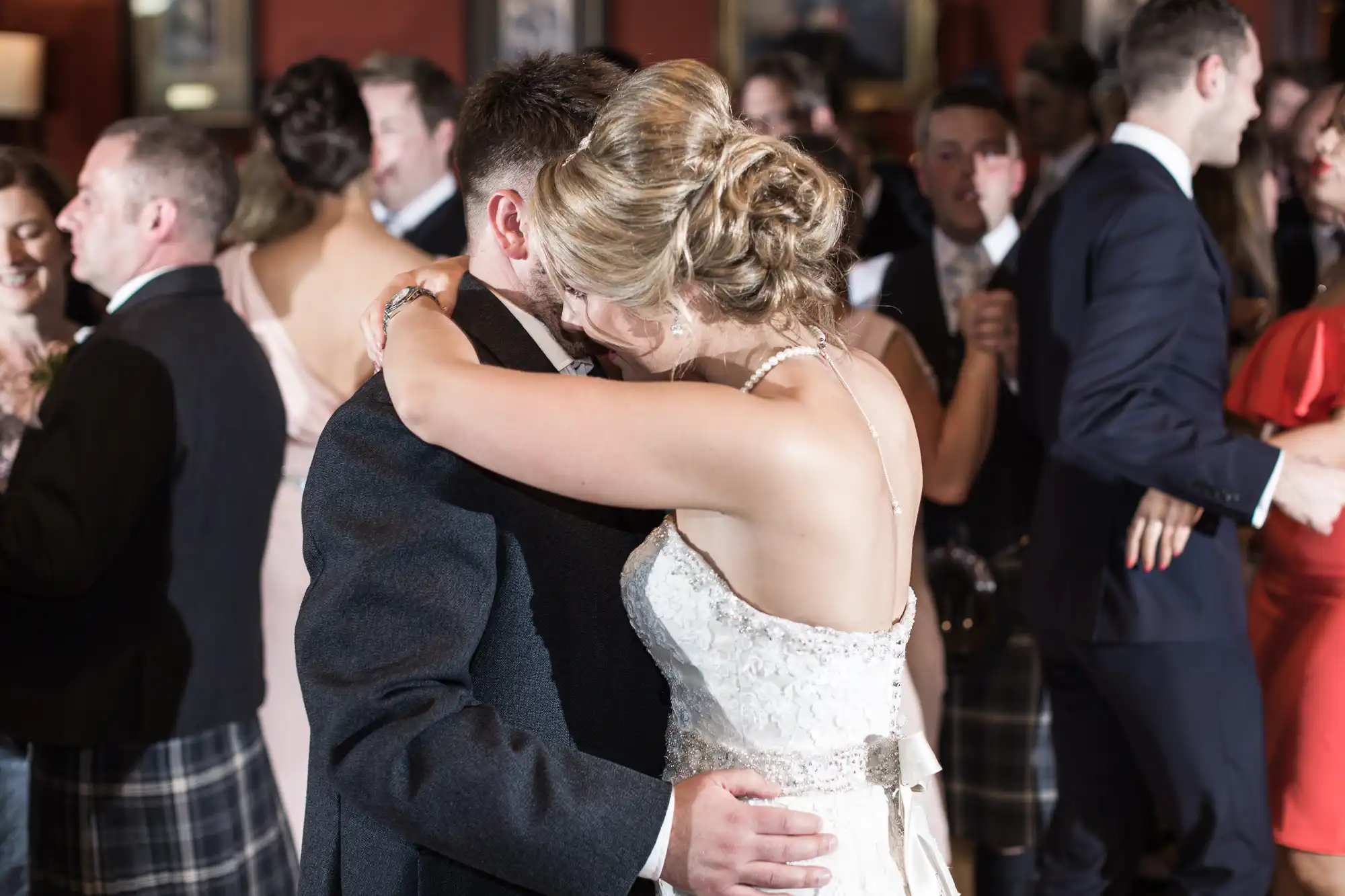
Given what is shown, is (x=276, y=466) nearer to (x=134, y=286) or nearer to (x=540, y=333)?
(x=134, y=286)

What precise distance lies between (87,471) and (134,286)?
397 mm

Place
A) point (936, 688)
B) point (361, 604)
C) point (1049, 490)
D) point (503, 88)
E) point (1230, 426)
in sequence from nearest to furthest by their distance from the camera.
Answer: point (361, 604), point (503, 88), point (1049, 490), point (936, 688), point (1230, 426)

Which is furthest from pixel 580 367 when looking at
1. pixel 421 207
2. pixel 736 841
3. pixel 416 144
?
pixel 421 207

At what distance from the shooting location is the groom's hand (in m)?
1.35

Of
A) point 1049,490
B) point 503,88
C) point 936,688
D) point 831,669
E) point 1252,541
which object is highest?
point 503,88

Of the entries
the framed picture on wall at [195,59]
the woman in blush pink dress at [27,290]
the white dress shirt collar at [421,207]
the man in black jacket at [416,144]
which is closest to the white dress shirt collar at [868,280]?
the man in black jacket at [416,144]

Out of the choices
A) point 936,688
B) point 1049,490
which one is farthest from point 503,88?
point 936,688

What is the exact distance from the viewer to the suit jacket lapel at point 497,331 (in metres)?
1.52

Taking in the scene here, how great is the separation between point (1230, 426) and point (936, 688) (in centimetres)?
85

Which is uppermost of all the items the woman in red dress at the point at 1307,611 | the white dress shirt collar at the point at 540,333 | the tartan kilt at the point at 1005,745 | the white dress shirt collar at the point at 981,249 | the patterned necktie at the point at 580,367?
the white dress shirt collar at the point at 540,333

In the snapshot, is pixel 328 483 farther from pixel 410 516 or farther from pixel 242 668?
pixel 242 668

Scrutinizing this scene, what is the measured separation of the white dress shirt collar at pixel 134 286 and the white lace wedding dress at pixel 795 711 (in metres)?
1.39

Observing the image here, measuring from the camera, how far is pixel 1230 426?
320cm

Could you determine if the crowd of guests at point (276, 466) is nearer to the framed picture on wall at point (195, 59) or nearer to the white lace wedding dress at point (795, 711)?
the white lace wedding dress at point (795, 711)
